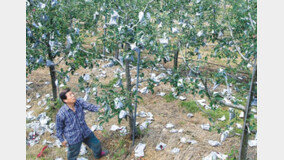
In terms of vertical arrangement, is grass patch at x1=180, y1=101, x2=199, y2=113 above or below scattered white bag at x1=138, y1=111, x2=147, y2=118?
above

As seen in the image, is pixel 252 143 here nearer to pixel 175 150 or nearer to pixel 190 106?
pixel 175 150

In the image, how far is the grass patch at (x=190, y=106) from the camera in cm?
526

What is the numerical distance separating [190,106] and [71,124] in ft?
9.14

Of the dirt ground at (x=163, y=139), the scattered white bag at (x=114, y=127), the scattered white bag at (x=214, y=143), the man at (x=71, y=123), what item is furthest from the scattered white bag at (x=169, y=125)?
the man at (x=71, y=123)

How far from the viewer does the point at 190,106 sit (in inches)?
211

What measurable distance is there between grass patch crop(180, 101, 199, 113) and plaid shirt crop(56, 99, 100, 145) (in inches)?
92.9

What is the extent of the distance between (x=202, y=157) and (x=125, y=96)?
1.64m

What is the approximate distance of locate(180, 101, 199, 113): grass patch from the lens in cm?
526

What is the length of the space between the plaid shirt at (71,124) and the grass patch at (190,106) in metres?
2.36

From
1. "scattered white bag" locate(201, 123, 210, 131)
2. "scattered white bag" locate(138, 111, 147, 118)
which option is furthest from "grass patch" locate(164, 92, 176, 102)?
"scattered white bag" locate(201, 123, 210, 131)

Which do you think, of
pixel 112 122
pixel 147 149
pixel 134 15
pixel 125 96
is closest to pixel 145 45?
pixel 125 96

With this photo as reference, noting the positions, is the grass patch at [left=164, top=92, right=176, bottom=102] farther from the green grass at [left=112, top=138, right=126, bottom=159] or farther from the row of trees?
the green grass at [left=112, top=138, right=126, bottom=159]

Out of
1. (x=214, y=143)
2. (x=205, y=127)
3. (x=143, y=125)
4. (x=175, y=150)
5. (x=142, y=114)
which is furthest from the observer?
(x=142, y=114)

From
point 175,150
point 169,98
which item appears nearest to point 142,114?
point 169,98
